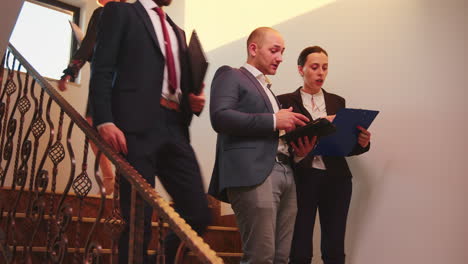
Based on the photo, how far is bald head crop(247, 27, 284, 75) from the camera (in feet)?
9.52

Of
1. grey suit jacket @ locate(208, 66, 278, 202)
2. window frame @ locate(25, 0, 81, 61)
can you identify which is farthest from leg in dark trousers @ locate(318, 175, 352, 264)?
window frame @ locate(25, 0, 81, 61)

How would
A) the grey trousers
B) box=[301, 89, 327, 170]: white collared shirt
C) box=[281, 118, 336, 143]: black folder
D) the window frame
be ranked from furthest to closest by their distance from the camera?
the window frame < box=[301, 89, 327, 170]: white collared shirt < box=[281, 118, 336, 143]: black folder < the grey trousers

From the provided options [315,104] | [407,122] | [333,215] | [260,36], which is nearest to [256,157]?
[260,36]

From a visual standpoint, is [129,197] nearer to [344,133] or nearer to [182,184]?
[182,184]

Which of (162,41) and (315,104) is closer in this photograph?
(162,41)

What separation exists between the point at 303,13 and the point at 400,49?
3.48 feet

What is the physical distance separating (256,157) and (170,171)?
1.84ft

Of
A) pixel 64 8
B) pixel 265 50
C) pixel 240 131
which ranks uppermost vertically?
pixel 64 8

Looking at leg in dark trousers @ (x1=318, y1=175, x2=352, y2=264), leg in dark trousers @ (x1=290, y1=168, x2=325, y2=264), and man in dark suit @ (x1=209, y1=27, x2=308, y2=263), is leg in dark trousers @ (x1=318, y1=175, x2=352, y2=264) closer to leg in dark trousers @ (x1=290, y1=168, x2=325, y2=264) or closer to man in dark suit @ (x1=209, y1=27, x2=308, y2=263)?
leg in dark trousers @ (x1=290, y1=168, x2=325, y2=264)

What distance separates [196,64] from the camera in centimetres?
228

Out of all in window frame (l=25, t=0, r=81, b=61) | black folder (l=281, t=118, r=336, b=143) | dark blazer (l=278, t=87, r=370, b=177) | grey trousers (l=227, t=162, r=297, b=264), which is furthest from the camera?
window frame (l=25, t=0, r=81, b=61)

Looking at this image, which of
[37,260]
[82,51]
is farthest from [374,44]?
[37,260]

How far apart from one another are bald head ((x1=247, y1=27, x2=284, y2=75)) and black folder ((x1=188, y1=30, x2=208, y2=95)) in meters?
0.66

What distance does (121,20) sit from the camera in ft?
7.32
